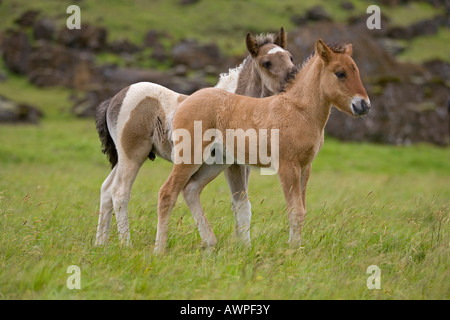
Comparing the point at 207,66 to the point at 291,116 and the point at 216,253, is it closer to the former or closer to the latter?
the point at 291,116

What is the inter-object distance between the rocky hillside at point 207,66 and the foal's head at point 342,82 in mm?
6179

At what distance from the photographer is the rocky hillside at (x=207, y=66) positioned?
20.6 meters

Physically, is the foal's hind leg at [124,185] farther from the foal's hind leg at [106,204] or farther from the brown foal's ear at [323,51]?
the brown foal's ear at [323,51]

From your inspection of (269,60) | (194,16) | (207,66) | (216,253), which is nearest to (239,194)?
(216,253)

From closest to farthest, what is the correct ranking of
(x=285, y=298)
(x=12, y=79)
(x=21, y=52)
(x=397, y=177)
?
(x=285, y=298) → (x=397, y=177) → (x=12, y=79) → (x=21, y=52)

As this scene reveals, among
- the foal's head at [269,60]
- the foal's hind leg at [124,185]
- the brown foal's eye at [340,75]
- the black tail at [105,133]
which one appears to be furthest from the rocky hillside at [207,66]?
the foal's hind leg at [124,185]

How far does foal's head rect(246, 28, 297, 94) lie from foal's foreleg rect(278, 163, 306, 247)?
1.73m

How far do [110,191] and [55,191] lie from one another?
2710 millimetres

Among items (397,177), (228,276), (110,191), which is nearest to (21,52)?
(397,177)

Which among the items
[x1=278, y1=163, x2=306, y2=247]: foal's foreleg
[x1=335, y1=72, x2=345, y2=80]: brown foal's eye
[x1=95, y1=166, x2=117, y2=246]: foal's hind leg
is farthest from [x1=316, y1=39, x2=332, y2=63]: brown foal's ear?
[x1=95, y1=166, x2=117, y2=246]: foal's hind leg

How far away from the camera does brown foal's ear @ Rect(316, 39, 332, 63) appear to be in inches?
203

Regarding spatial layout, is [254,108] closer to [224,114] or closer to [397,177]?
[224,114]

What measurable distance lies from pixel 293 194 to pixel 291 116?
30.7 inches

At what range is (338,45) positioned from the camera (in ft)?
18.0
